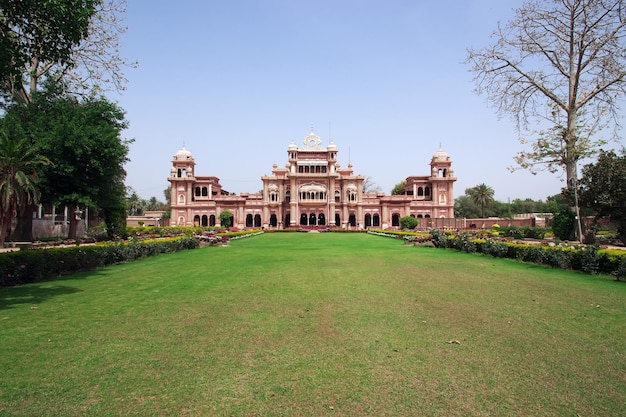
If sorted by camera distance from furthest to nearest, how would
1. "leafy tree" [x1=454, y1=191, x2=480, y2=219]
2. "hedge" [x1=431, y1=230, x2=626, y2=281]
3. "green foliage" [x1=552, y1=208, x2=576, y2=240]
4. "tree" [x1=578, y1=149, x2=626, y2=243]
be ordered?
"leafy tree" [x1=454, y1=191, x2=480, y2=219], "green foliage" [x1=552, y1=208, x2=576, y2=240], "tree" [x1=578, y1=149, x2=626, y2=243], "hedge" [x1=431, y1=230, x2=626, y2=281]

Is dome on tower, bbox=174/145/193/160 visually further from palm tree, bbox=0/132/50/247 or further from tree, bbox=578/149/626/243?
tree, bbox=578/149/626/243

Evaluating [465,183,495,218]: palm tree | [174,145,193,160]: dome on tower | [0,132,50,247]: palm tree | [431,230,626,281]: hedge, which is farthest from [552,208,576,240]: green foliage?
[174,145,193,160]: dome on tower

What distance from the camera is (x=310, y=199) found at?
55969 mm

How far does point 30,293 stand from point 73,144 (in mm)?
12301

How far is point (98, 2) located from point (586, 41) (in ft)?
69.0

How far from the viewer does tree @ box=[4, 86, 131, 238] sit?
1869 cm

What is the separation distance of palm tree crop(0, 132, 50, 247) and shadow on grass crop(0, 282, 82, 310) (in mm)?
12460

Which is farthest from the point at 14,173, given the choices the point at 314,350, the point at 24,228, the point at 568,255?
the point at 568,255

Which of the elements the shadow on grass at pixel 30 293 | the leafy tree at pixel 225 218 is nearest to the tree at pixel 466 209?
the leafy tree at pixel 225 218

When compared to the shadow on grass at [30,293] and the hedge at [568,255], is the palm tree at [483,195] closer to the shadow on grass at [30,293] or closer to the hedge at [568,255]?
the hedge at [568,255]

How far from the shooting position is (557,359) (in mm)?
4164

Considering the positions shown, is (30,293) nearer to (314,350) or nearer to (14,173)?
(314,350)

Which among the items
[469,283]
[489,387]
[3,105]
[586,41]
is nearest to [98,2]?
[489,387]

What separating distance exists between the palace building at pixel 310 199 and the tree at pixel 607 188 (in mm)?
35452
